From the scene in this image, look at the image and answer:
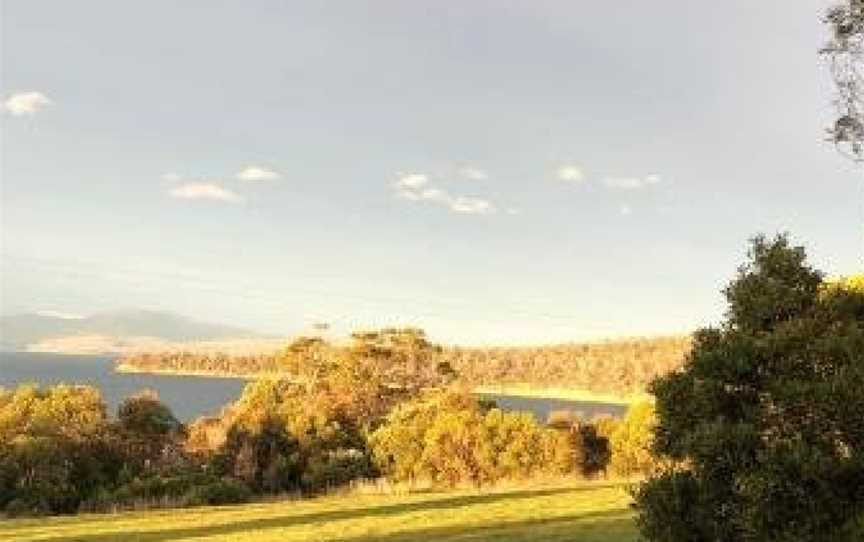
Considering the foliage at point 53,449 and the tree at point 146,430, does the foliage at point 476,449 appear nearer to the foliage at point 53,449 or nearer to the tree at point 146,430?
the tree at point 146,430

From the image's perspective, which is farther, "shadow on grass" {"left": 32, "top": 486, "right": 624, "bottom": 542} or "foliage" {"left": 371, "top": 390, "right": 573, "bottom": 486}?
"foliage" {"left": 371, "top": 390, "right": 573, "bottom": 486}

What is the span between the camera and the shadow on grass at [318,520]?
2819 centimetres

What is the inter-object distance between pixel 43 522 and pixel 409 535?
15.2m

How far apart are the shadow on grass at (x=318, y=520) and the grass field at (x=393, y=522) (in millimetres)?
25

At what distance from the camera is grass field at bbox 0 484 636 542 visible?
83.8 feet

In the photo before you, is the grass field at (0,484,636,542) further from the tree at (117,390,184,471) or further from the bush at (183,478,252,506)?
the tree at (117,390,184,471)

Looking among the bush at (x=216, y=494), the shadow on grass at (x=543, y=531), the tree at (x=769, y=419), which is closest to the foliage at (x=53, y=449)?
the bush at (x=216, y=494)

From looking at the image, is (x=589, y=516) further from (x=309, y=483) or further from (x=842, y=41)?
(x=309, y=483)

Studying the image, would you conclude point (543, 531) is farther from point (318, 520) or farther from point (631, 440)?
point (631, 440)

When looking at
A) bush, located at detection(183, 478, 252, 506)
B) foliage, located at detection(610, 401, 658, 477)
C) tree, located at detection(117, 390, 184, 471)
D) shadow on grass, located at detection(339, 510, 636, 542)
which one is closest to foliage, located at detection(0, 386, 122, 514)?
tree, located at detection(117, 390, 184, 471)

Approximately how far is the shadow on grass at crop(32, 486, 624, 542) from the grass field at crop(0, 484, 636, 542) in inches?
1.0

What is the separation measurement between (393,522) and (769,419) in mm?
15713

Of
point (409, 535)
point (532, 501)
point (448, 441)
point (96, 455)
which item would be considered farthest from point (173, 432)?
point (409, 535)

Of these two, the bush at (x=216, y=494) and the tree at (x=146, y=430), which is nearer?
the bush at (x=216, y=494)
